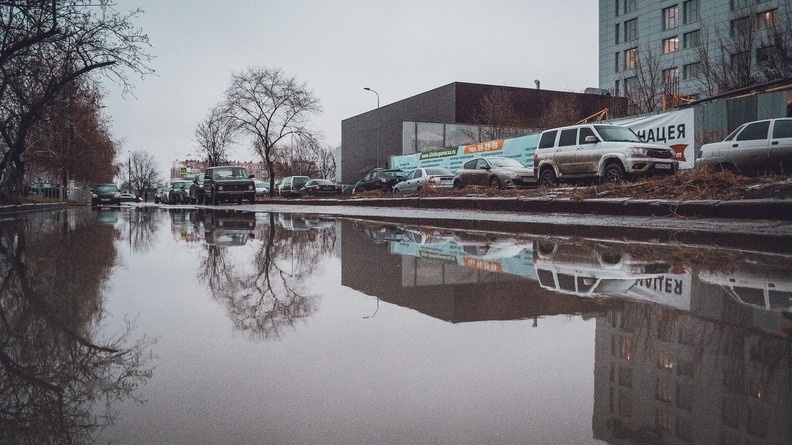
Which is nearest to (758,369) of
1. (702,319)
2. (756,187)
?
(702,319)

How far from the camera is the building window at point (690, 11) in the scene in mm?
54891

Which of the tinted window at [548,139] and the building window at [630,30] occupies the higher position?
the building window at [630,30]

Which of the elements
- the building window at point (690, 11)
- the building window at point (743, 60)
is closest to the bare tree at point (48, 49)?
the building window at point (743, 60)

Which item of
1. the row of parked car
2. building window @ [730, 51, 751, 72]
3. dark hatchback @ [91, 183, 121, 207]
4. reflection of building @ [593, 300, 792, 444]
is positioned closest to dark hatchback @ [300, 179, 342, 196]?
dark hatchback @ [91, 183, 121, 207]

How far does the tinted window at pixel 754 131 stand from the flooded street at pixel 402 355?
11974mm

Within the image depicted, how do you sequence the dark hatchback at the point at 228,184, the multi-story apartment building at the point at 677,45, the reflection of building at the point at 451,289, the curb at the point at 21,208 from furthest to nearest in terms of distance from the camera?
the dark hatchback at the point at 228,184
the multi-story apartment building at the point at 677,45
the curb at the point at 21,208
the reflection of building at the point at 451,289

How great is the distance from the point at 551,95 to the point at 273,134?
2846cm

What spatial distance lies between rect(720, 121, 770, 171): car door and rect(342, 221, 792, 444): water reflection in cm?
1022

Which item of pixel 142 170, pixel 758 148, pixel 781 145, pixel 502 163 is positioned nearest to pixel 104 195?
pixel 502 163

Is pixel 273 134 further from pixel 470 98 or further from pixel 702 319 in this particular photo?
pixel 702 319

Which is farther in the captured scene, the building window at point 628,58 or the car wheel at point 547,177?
the building window at point 628,58

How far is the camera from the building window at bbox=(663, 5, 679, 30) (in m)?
57.2

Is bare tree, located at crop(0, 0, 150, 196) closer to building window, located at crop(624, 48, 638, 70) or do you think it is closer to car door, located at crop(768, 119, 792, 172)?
car door, located at crop(768, 119, 792, 172)

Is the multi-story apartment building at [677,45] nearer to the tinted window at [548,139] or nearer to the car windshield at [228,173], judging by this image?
the tinted window at [548,139]
